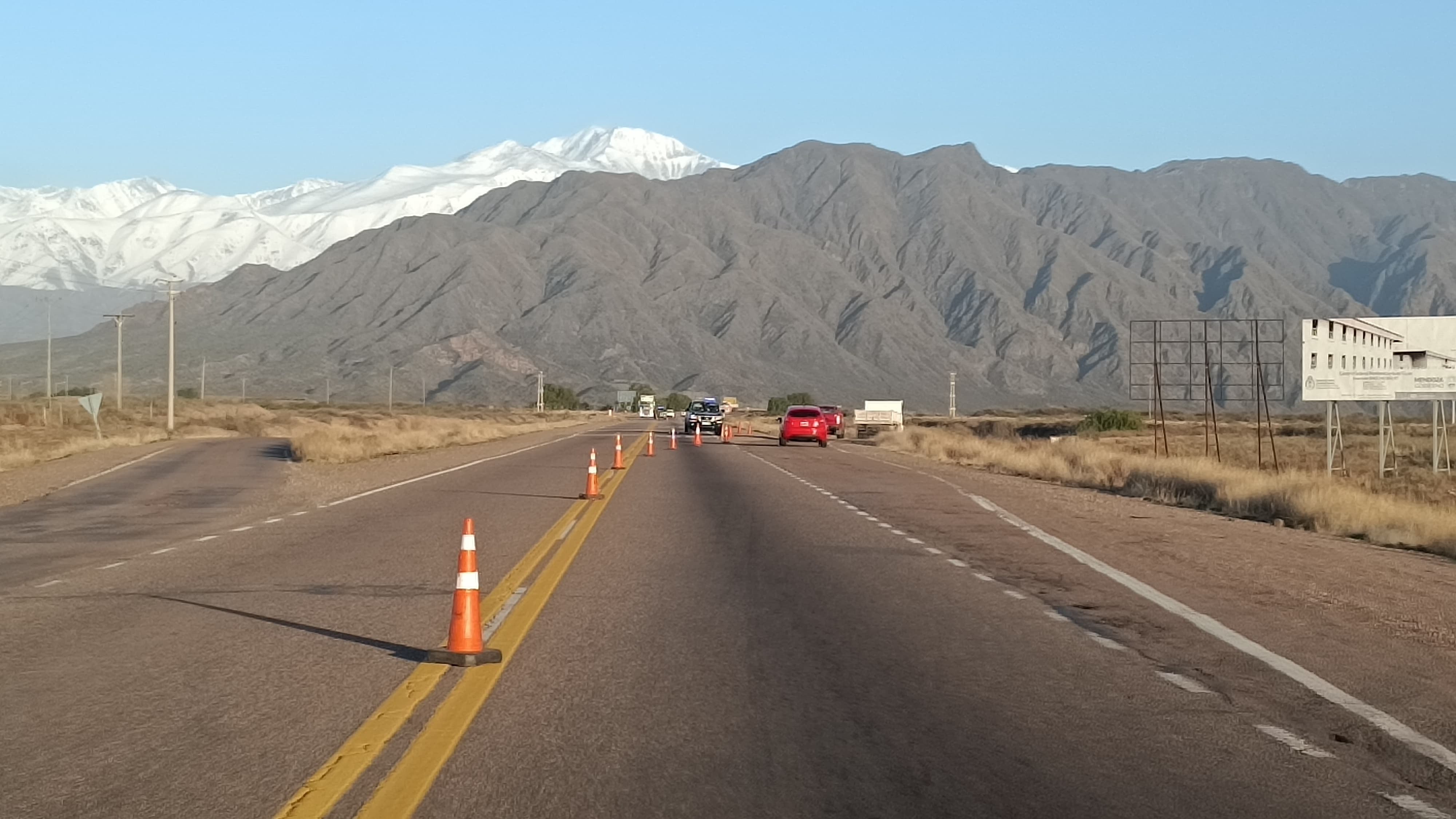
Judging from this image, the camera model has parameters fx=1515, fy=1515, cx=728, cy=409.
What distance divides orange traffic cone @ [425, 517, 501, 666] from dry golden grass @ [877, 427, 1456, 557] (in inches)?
580

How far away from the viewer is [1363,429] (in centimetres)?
9269

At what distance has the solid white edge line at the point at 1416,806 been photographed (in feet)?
20.9

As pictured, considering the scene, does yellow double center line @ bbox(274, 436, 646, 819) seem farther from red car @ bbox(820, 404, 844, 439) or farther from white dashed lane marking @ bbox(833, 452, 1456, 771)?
red car @ bbox(820, 404, 844, 439)

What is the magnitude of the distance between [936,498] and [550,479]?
9.19 metres

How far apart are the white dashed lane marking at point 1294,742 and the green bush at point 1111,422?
288 ft

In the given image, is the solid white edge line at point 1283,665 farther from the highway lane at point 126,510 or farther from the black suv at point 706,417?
the black suv at point 706,417

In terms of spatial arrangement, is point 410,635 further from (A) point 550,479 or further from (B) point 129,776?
(A) point 550,479

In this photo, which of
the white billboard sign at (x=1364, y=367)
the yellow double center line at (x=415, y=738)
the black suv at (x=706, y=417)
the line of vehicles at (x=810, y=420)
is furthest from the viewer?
the black suv at (x=706, y=417)

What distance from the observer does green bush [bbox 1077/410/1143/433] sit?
97375 mm

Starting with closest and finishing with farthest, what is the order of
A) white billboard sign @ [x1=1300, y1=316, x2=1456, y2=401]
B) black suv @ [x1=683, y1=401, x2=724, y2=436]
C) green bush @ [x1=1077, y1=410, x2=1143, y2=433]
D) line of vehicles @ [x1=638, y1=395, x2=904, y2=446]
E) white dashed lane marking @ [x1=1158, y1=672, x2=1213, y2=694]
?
white dashed lane marking @ [x1=1158, y1=672, x2=1213, y2=694], white billboard sign @ [x1=1300, y1=316, x2=1456, y2=401], line of vehicles @ [x1=638, y1=395, x2=904, y2=446], black suv @ [x1=683, y1=401, x2=724, y2=436], green bush @ [x1=1077, y1=410, x2=1143, y2=433]

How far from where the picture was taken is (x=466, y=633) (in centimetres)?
962

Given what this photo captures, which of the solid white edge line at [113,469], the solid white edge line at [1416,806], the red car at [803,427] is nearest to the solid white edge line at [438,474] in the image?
the solid white edge line at [113,469]

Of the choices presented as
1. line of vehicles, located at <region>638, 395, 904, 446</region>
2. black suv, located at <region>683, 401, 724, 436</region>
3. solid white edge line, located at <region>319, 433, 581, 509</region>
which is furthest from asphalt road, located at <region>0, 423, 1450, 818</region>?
black suv, located at <region>683, 401, 724, 436</region>

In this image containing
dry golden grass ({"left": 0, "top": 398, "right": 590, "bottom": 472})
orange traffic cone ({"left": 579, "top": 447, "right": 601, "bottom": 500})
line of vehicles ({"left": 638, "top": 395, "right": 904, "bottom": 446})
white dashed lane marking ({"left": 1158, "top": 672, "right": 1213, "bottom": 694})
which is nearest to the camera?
white dashed lane marking ({"left": 1158, "top": 672, "right": 1213, "bottom": 694})
